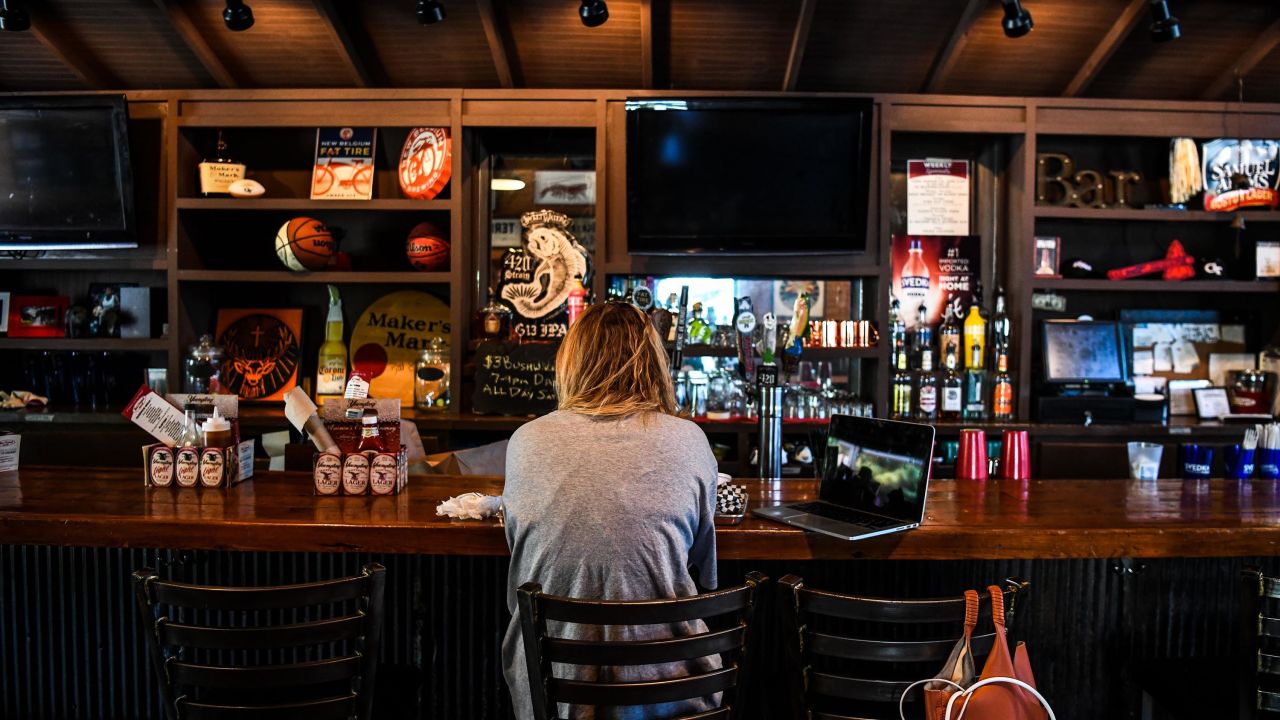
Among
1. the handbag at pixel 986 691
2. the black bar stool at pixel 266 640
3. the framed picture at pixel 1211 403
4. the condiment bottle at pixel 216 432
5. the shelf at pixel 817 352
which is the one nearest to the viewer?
the handbag at pixel 986 691

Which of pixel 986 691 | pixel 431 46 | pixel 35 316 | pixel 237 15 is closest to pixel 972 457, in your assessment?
pixel 986 691

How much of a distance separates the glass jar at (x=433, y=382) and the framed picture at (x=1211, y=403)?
3994 mm

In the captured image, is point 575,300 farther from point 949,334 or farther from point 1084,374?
point 1084,374

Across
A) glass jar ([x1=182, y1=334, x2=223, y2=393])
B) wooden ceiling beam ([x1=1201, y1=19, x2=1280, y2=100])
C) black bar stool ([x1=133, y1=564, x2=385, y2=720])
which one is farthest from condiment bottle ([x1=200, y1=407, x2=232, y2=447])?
wooden ceiling beam ([x1=1201, y1=19, x2=1280, y2=100])

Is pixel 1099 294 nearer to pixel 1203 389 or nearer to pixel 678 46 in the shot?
pixel 1203 389

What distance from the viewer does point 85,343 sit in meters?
4.17

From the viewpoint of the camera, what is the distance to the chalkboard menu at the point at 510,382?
4.02m

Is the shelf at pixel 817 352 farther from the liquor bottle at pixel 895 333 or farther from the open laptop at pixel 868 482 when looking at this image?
the open laptop at pixel 868 482

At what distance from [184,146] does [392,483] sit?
292 centimetres

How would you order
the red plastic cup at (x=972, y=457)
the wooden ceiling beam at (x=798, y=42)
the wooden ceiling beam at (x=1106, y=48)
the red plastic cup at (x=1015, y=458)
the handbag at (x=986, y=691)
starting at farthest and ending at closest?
1. the wooden ceiling beam at (x=1106, y=48)
2. the wooden ceiling beam at (x=798, y=42)
3. the red plastic cup at (x=1015, y=458)
4. the red plastic cup at (x=972, y=457)
5. the handbag at (x=986, y=691)

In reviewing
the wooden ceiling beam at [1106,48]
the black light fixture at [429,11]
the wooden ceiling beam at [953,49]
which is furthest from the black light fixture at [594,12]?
the wooden ceiling beam at [1106,48]

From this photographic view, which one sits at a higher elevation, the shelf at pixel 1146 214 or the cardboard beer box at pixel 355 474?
the shelf at pixel 1146 214

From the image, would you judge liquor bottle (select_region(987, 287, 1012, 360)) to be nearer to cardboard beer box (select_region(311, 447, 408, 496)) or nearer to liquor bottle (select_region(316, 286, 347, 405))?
cardboard beer box (select_region(311, 447, 408, 496))

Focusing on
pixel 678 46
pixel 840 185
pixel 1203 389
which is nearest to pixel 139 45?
pixel 678 46
